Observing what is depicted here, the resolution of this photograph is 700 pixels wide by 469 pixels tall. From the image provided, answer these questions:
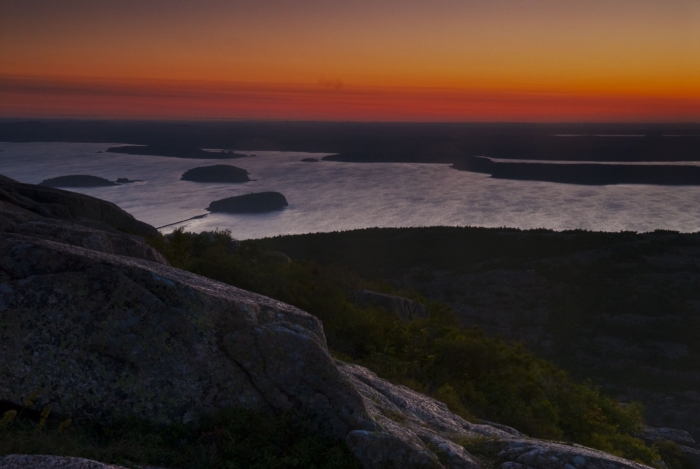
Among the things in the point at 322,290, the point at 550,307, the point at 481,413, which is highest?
the point at 322,290

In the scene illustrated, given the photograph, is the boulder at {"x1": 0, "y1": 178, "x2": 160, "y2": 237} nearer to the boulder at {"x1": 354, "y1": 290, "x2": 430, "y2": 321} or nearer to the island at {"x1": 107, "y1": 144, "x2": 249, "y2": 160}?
the boulder at {"x1": 354, "y1": 290, "x2": 430, "y2": 321}

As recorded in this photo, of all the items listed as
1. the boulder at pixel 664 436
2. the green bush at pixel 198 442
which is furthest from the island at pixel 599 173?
the green bush at pixel 198 442

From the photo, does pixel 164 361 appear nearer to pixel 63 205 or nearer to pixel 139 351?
pixel 139 351

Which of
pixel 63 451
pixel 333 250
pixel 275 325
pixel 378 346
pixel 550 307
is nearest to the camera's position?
pixel 63 451

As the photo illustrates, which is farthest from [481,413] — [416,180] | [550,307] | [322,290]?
[416,180]

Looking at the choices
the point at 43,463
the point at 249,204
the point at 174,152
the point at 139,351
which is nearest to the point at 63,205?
the point at 139,351

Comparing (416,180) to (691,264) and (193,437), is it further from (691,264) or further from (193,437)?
(193,437)
